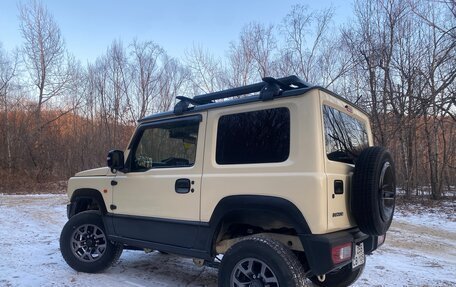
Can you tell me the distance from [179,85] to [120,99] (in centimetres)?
457

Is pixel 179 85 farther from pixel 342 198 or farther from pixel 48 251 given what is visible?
pixel 342 198

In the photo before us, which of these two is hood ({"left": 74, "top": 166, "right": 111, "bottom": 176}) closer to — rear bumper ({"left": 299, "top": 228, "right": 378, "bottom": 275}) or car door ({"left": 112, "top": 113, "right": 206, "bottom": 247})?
car door ({"left": 112, "top": 113, "right": 206, "bottom": 247})

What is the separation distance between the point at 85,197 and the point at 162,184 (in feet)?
5.04

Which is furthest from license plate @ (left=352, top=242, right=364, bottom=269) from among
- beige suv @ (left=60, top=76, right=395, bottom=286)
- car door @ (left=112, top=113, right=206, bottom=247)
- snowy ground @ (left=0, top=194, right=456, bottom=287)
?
car door @ (left=112, top=113, right=206, bottom=247)

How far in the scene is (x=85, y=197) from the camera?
5027 mm

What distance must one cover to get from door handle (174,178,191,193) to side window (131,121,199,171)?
0.60ft

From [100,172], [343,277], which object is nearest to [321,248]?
[343,277]

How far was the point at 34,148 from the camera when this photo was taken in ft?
72.9

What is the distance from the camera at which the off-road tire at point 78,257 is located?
15.7 ft

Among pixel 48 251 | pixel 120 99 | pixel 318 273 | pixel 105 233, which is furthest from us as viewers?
pixel 120 99

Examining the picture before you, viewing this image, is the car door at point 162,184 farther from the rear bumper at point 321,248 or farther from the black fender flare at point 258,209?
the rear bumper at point 321,248

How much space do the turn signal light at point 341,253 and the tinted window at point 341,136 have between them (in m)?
0.79

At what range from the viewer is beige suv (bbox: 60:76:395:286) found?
3.15 meters

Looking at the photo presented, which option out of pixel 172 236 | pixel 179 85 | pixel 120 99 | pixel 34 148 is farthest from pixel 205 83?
pixel 172 236
